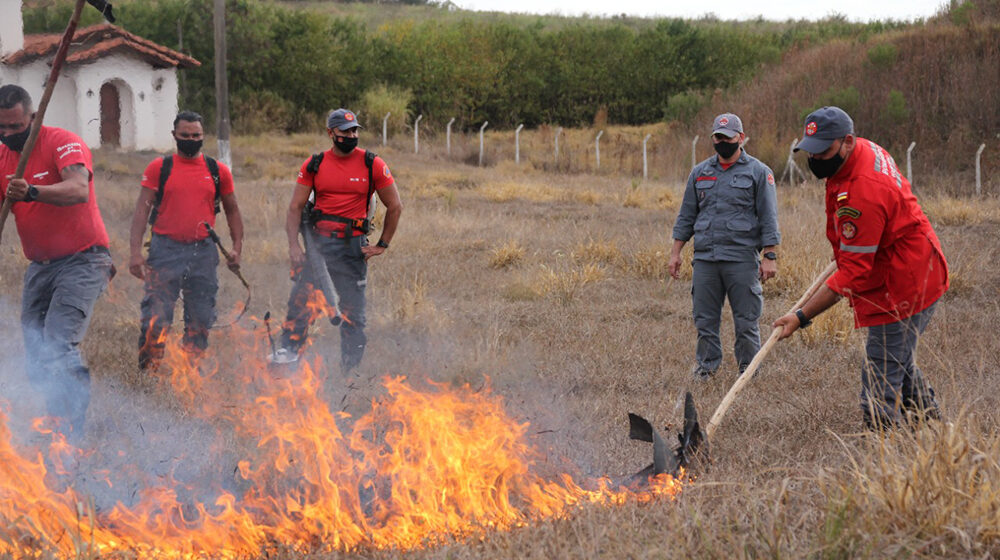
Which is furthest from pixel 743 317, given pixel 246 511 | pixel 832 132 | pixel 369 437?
pixel 246 511

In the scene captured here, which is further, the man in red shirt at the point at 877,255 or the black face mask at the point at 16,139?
the black face mask at the point at 16,139

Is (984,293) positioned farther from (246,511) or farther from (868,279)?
(246,511)

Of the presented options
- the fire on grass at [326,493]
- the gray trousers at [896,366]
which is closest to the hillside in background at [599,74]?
the gray trousers at [896,366]

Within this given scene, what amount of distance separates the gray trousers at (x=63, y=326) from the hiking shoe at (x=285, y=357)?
1.82 metres

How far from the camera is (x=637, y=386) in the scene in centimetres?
628

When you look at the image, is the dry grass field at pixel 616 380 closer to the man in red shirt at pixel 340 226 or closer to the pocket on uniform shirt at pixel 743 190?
the man in red shirt at pixel 340 226

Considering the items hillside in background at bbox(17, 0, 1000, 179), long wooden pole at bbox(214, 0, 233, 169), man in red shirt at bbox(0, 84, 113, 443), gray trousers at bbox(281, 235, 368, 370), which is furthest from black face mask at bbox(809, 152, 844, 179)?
hillside in background at bbox(17, 0, 1000, 179)

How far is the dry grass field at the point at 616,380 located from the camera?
3.37 metres

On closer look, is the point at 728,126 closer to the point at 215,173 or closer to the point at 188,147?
the point at 215,173

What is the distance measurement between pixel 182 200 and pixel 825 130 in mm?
4324

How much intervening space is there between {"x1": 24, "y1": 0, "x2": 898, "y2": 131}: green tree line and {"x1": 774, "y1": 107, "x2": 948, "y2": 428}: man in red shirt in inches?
1166

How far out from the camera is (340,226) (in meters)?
6.55

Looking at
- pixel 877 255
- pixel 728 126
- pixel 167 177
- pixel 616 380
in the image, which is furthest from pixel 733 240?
pixel 167 177

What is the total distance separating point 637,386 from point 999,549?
3.22 metres
